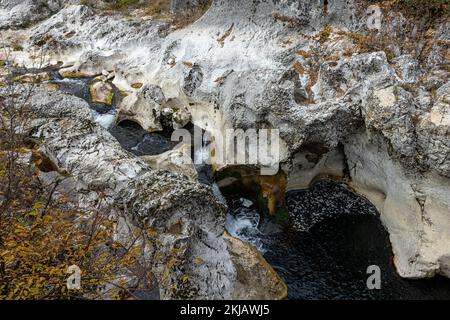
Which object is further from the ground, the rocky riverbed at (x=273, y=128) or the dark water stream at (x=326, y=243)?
the rocky riverbed at (x=273, y=128)

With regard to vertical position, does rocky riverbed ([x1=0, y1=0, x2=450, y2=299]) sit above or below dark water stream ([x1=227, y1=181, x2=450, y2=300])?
above

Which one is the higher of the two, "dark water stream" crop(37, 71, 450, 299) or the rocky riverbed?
the rocky riverbed

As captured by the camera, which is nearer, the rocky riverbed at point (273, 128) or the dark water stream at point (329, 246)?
the rocky riverbed at point (273, 128)

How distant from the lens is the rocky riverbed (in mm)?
11102

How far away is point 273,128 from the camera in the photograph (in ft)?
52.1

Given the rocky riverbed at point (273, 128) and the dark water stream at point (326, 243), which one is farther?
the dark water stream at point (326, 243)

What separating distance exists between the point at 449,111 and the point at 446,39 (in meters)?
7.87

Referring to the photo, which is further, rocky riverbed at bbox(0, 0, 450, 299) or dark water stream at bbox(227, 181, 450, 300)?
dark water stream at bbox(227, 181, 450, 300)

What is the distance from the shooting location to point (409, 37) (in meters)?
19.5

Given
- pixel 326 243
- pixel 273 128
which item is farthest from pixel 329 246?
pixel 273 128

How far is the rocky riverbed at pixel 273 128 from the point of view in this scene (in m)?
11.1

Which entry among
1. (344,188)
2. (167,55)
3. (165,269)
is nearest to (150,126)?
(167,55)

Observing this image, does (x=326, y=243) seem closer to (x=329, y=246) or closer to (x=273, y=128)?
(x=329, y=246)
